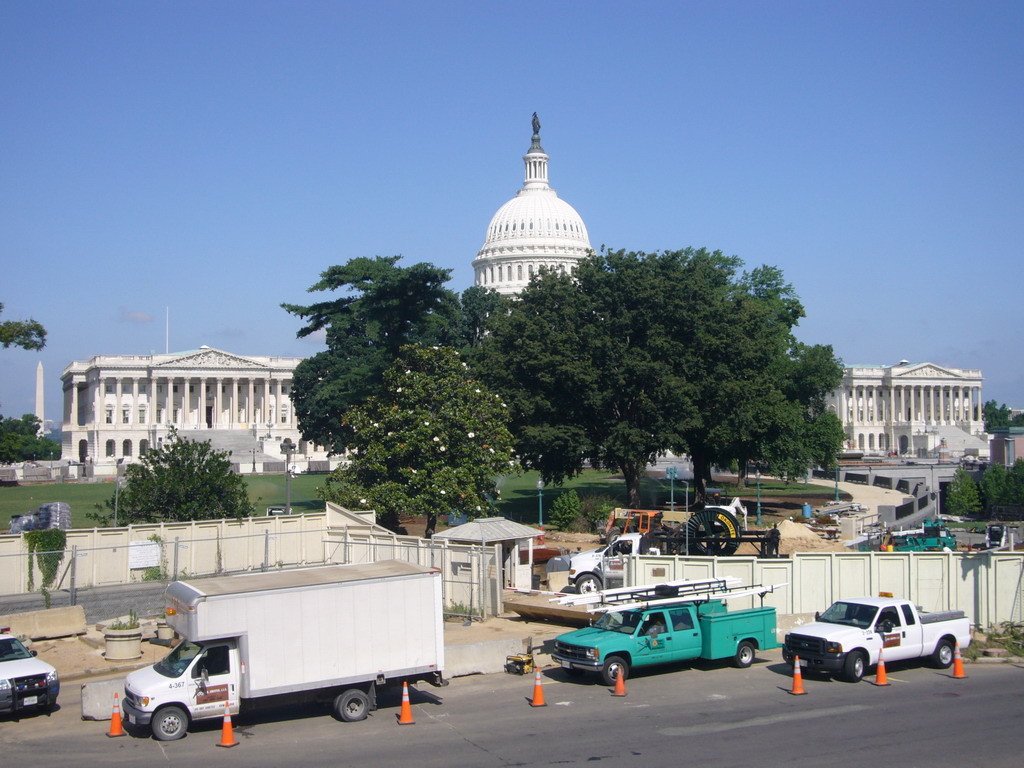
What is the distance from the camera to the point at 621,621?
20.5 m

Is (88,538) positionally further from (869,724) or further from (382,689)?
(869,724)

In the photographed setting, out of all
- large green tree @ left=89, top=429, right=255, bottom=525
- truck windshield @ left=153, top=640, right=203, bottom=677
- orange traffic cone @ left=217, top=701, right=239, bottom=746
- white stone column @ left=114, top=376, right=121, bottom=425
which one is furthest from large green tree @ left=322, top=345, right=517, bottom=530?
white stone column @ left=114, top=376, right=121, bottom=425

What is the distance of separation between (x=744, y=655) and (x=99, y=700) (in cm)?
1226

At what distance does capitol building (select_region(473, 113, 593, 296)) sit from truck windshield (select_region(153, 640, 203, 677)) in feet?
496

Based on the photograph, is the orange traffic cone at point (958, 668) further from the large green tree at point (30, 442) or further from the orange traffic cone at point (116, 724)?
the large green tree at point (30, 442)

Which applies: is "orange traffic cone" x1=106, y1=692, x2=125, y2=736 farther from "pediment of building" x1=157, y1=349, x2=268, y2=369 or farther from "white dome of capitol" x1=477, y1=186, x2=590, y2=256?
"white dome of capitol" x1=477, y1=186, x2=590, y2=256

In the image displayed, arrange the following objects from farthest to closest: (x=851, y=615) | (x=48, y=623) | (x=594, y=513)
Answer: (x=594, y=513), (x=48, y=623), (x=851, y=615)

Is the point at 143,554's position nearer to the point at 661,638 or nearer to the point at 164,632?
the point at 164,632

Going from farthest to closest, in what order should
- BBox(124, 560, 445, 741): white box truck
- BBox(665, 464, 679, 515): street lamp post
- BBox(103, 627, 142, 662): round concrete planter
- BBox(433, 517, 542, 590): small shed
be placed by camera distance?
BBox(665, 464, 679, 515): street lamp post
BBox(433, 517, 542, 590): small shed
BBox(103, 627, 142, 662): round concrete planter
BBox(124, 560, 445, 741): white box truck

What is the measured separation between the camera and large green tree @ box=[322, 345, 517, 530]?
1570 inches

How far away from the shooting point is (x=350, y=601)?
58.3 feet

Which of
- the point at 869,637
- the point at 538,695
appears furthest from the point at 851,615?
the point at 538,695

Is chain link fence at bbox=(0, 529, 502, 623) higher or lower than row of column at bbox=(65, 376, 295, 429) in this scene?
lower

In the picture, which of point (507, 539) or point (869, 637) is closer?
point (869, 637)
